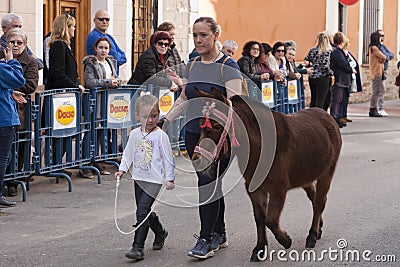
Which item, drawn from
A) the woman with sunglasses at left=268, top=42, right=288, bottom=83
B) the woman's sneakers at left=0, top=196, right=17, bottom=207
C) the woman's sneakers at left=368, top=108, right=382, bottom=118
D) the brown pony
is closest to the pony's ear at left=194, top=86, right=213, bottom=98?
the brown pony

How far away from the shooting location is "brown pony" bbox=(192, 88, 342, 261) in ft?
22.7

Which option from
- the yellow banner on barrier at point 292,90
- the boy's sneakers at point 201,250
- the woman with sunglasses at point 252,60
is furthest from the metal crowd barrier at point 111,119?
the yellow banner on barrier at point 292,90

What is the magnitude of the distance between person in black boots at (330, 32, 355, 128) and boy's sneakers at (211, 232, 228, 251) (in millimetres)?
11717

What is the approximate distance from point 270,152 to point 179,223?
2204 mm

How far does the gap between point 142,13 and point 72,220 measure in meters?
10.2

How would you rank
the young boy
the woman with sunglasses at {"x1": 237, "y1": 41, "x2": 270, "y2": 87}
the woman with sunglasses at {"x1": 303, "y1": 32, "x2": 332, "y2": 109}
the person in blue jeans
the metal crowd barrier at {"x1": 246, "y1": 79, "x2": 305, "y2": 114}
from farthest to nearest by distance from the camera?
the woman with sunglasses at {"x1": 303, "y1": 32, "x2": 332, "y2": 109} < the metal crowd barrier at {"x1": 246, "y1": 79, "x2": 305, "y2": 114} < the woman with sunglasses at {"x1": 237, "y1": 41, "x2": 270, "y2": 87} < the person in blue jeans < the young boy

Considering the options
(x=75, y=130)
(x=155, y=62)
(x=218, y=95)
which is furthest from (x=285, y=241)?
(x=155, y=62)

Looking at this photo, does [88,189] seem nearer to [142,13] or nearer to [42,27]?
[42,27]

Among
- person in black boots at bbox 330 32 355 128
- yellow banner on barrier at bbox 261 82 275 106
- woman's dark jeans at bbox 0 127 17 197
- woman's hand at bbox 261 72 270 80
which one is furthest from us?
person in black boots at bbox 330 32 355 128

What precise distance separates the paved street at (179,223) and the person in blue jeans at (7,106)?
56 centimetres

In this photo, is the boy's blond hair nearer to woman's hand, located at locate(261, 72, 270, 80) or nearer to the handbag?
woman's hand, located at locate(261, 72, 270, 80)

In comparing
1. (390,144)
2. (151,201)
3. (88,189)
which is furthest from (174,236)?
(390,144)

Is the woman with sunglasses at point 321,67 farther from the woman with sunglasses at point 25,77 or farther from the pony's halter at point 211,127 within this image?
the pony's halter at point 211,127

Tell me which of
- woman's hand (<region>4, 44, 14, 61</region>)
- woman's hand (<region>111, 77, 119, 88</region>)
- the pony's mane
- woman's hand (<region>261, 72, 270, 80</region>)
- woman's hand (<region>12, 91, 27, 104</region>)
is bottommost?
woman's hand (<region>12, 91, 27, 104</region>)
